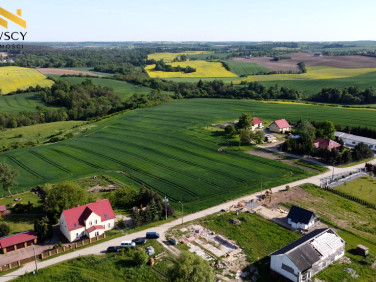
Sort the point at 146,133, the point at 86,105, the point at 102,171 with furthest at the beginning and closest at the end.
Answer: the point at 86,105, the point at 146,133, the point at 102,171

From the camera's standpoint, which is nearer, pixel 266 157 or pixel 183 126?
pixel 266 157

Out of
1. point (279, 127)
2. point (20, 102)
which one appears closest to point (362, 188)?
point (279, 127)

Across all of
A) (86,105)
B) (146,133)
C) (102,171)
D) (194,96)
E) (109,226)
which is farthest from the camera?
(194,96)

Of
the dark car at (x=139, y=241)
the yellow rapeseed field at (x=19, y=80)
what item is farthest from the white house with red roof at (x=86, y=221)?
the yellow rapeseed field at (x=19, y=80)

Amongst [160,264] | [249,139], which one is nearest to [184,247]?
[160,264]

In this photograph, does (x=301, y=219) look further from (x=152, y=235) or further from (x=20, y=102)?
(x=20, y=102)

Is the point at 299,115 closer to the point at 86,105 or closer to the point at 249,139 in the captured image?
the point at 249,139

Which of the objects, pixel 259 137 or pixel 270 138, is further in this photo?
pixel 270 138
